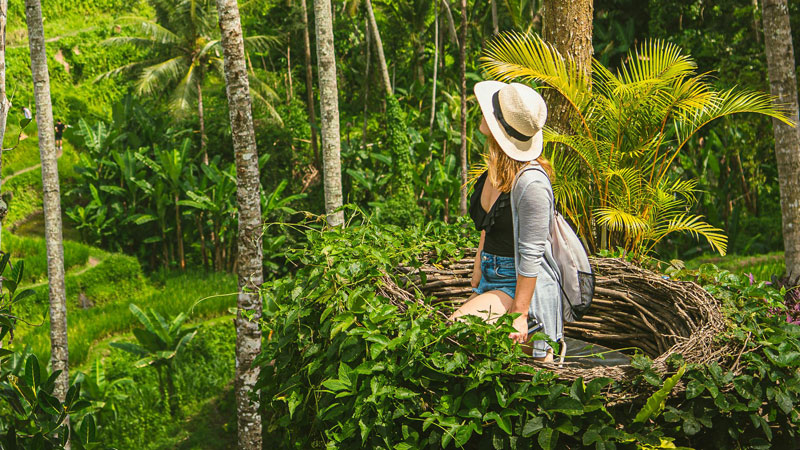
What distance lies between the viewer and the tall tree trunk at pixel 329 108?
6.39 meters

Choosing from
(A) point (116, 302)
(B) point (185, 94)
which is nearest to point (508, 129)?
(A) point (116, 302)

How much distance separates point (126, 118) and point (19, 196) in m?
2.63

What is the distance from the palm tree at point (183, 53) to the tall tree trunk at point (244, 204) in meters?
8.29

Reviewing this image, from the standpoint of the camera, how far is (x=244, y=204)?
467 centimetres

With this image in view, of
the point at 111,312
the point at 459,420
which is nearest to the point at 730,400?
the point at 459,420

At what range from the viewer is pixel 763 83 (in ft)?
33.1

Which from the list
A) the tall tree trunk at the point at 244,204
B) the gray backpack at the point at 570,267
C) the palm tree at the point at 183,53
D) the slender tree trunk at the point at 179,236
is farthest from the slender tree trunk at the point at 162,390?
the gray backpack at the point at 570,267

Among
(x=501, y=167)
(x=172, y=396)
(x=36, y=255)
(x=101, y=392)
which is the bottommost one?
(x=172, y=396)

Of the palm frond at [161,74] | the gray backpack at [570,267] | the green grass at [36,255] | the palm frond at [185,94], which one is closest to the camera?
the gray backpack at [570,267]

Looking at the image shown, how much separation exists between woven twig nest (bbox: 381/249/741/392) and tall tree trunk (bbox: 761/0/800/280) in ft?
9.81

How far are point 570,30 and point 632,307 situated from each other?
2379 millimetres

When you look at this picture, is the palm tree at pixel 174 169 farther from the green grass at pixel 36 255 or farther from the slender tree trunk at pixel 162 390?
the slender tree trunk at pixel 162 390

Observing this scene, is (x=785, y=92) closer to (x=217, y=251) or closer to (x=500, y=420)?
(x=500, y=420)

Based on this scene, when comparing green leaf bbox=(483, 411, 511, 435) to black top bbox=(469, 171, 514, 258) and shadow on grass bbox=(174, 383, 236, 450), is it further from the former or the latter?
shadow on grass bbox=(174, 383, 236, 450)
